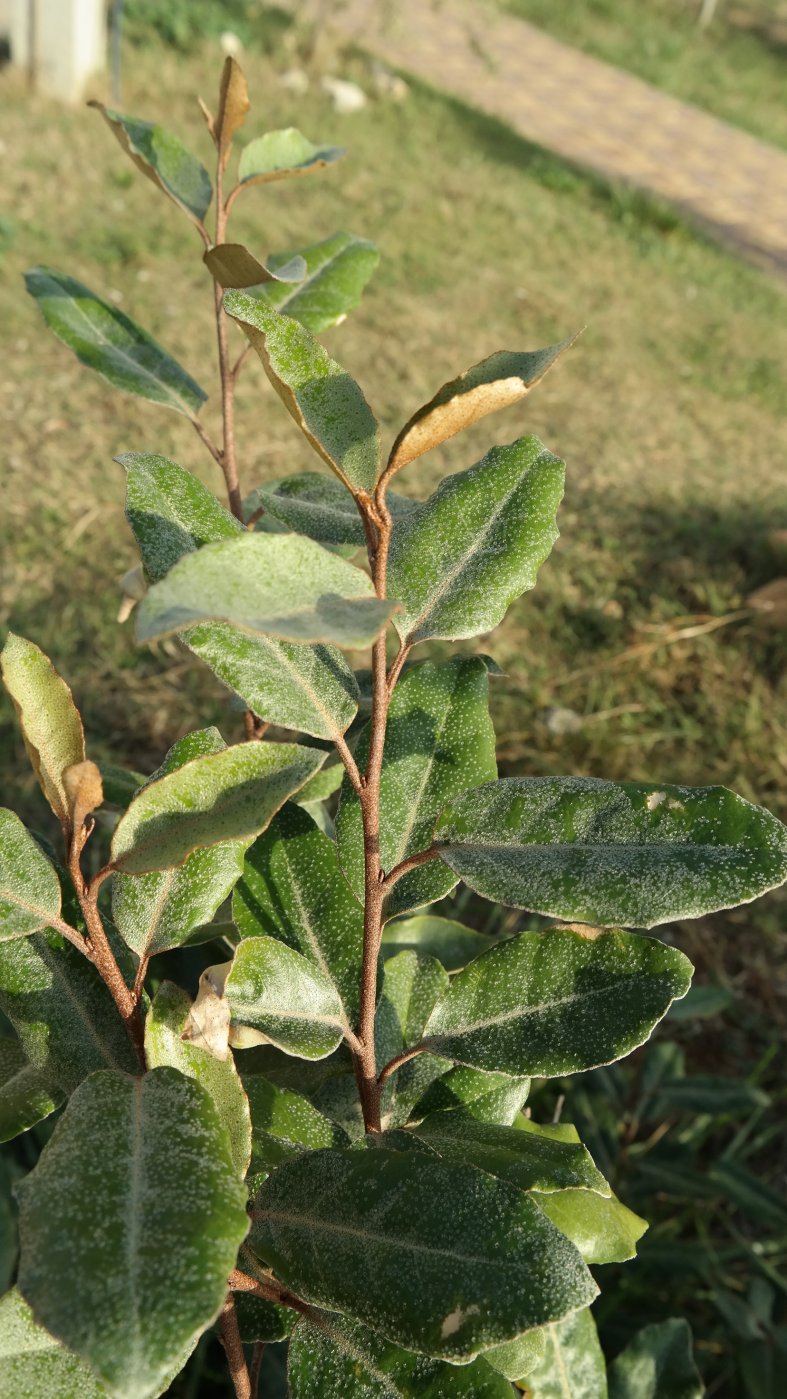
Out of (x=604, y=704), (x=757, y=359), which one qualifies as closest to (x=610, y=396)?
(x=757, y=359)

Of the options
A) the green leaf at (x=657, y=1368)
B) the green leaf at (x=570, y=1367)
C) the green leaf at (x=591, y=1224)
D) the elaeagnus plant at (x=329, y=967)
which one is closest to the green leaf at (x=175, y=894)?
the elaeagnus plant at (x=329, y=967)

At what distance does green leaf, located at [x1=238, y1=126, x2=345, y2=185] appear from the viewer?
118 cm

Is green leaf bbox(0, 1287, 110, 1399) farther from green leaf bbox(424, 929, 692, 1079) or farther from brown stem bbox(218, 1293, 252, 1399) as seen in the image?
green leaf bbox(424, 929, 692, 1079)

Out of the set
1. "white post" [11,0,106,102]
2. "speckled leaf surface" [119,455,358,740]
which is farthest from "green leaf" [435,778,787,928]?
"white post" [11,0,106,102]

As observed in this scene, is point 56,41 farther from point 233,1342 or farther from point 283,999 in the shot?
point 233,1342

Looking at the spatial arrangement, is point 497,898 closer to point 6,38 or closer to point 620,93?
point 6,38

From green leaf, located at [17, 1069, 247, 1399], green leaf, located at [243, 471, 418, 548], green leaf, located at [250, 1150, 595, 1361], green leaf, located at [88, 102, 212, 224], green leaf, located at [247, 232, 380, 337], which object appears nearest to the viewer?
green leaf, located at [17, 1069, 247, 1399]

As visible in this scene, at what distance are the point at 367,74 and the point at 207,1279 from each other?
7656 millimetres

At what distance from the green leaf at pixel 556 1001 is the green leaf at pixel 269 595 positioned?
35 cm

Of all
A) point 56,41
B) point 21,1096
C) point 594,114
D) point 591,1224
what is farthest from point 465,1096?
point 594,114

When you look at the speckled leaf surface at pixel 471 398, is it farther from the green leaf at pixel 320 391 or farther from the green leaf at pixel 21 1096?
the green leaf at pixel 21 1096

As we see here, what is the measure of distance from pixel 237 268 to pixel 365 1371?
739 mm

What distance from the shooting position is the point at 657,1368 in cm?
127

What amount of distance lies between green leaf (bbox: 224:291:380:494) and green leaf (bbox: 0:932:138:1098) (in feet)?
1.32
